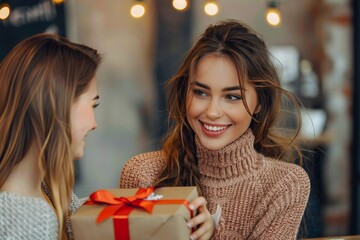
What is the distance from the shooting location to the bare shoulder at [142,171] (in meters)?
2.03

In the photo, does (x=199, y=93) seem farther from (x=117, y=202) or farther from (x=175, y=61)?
(x=175, y=61)

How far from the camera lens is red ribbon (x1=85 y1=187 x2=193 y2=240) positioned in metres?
1.47

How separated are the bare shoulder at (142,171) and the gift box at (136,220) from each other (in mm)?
477

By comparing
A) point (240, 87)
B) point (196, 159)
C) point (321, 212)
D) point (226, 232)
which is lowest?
point (321, 212)

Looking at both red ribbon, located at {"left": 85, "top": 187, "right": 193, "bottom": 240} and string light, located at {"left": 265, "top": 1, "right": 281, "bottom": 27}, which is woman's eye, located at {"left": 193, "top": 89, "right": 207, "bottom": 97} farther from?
string light, located at {"left": 265, "top": 1, "right": 281, "bottom": 27}

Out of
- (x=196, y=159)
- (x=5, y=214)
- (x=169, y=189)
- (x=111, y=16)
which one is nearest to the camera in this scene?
(x=5, y=214)

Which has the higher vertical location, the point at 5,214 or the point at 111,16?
the point at 111,16

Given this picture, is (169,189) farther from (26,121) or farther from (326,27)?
(326,27)

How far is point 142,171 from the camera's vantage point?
2.04 metres

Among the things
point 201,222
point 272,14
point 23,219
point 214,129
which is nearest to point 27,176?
point 23,219

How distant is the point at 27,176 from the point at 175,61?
1901mm

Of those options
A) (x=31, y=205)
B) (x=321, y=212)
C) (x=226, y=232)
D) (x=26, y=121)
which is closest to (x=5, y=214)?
(x=31, y=205)

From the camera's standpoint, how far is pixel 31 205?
1.51m

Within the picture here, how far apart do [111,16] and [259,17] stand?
2.61ft
